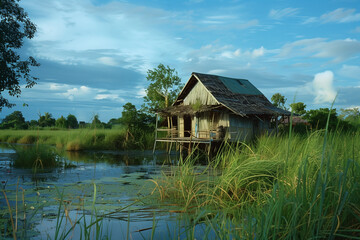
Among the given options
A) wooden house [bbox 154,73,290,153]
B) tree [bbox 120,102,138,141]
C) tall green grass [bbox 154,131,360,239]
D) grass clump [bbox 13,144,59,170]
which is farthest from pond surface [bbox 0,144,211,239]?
tree [bbox 120,102,138,141]

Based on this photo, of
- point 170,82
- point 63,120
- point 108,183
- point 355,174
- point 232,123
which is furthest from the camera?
point 63,120

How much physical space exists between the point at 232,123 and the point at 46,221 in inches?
622

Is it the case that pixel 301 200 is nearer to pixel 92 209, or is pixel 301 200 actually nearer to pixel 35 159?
pixel 92 209

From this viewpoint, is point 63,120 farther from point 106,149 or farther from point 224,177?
point 224,177

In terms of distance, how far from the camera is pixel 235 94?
851 inches

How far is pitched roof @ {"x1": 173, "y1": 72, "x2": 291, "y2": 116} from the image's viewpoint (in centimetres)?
1935

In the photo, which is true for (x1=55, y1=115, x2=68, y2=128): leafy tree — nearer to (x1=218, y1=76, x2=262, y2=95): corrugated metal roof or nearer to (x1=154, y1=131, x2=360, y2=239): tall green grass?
(x1=218, y1=76, x2=262, y2=95): corrugated metal roof

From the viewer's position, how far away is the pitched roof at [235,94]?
63.5 ft

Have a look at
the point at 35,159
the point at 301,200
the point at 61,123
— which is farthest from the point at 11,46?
the point at 61,123

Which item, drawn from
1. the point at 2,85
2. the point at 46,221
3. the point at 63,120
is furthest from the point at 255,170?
the point at 63,120

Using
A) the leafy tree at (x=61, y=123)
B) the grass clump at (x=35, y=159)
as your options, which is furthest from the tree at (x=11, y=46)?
the leafy tree at (x=61, y=123)

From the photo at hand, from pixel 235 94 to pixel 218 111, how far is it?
2.46 metres

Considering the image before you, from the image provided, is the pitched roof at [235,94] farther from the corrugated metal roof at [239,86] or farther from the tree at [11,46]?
the tree at [11,46]

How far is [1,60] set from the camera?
14914 millimetres
